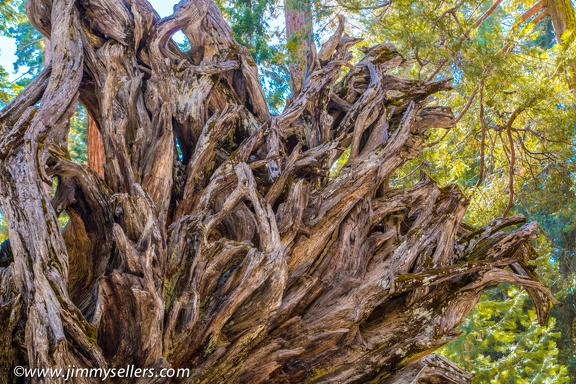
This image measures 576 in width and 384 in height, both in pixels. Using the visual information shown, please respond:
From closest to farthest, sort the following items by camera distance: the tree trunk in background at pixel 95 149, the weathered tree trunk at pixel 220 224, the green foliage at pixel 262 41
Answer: the weathered tree trunk at pixel 220 224 < the tree trunk in background at pixel 95 149 < the green foliage at pixel 262 41

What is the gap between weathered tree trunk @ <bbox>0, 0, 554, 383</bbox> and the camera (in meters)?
3.57

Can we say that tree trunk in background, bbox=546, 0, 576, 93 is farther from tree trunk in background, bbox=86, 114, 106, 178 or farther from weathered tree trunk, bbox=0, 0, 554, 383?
tree trunk in background, bbox=86, 114, 106, 178

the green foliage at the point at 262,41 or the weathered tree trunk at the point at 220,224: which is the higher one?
the green foliage at the point at 262,41

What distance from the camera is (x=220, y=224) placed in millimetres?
4797

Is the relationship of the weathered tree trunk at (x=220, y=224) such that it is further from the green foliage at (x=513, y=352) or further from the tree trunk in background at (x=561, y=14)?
the green foliage at (x=513, y=352)

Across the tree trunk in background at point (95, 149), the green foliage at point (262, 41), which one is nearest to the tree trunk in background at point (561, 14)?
the green foliage at point (262, 41)

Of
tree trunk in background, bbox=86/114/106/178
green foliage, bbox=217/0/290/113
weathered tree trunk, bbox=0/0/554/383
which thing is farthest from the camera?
green foliage, bbox=217/0/290/113

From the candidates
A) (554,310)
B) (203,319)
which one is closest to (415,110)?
(203,319)

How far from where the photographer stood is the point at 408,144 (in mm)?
5742

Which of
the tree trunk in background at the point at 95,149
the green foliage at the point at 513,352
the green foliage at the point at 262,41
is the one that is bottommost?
the green foliage at the point at 513,352

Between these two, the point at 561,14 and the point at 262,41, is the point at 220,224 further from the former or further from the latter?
the point at 561,14

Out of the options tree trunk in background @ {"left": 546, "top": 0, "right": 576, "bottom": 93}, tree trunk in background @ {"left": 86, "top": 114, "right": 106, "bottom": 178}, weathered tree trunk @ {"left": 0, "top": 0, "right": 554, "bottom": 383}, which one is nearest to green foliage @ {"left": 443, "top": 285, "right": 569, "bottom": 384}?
tree trunk in background @ {"left": 546, "top": 0, "right": 576, "bottom": 93}

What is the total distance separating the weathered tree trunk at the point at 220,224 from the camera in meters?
3.57

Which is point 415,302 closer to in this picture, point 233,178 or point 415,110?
point 233,178
